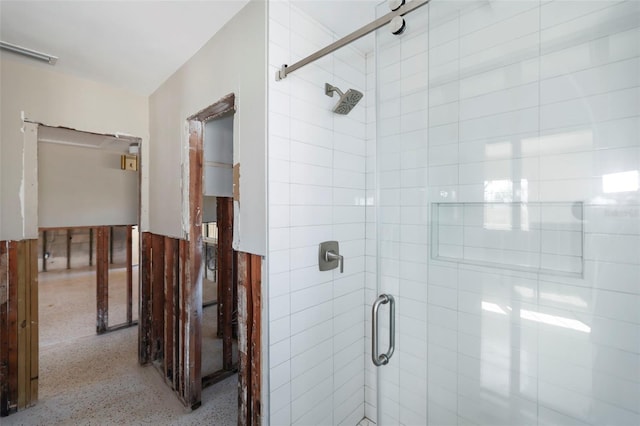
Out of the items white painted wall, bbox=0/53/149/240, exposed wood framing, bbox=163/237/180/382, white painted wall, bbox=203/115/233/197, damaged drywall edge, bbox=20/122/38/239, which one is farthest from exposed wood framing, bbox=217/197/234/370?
damaged drywall edge, bbox=20/122/38/239

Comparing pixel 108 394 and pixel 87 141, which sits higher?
pixel 87 141

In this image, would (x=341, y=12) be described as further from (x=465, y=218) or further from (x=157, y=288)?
(x=157, y=288)

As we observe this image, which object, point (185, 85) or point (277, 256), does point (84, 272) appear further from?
point (277, 256)

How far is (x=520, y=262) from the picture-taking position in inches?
47.6

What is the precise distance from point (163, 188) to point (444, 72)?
2.20 metres

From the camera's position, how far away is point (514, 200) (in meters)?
1.21

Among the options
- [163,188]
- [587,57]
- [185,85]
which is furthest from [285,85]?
[163,188]

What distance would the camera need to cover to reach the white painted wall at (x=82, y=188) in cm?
316

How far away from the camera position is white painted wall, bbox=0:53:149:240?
6.06 ft

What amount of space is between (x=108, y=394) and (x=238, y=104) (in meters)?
2.40

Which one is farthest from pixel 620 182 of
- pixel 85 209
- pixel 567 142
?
pixel 85 209

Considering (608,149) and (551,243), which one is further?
(551,243)

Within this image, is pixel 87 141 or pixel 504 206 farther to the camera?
pixel 87 141

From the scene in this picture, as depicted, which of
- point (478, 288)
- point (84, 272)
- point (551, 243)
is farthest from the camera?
point (84, 272)
